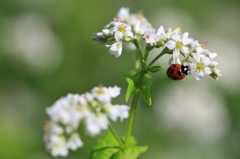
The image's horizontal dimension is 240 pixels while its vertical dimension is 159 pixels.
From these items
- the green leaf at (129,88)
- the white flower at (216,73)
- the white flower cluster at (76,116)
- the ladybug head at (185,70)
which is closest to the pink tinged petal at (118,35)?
the green leaf at (129,88)

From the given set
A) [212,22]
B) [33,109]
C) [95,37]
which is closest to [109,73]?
[33,109]

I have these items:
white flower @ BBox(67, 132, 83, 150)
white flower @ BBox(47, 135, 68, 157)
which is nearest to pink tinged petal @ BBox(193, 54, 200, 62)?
white flower @ BBox(67, 132, 83, 150)

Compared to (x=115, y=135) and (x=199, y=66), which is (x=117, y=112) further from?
(x=199, y=66)

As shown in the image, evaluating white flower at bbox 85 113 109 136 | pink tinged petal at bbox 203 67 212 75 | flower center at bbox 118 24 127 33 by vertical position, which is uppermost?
flower center at bbox 118 24 127 33

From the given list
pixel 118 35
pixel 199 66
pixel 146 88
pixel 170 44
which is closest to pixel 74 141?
pixel 146 88

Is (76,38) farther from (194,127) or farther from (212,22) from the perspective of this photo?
(212,22)

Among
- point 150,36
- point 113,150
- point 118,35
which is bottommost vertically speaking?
point 113,150

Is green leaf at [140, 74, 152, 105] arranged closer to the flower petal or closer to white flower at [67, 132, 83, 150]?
the flower petal

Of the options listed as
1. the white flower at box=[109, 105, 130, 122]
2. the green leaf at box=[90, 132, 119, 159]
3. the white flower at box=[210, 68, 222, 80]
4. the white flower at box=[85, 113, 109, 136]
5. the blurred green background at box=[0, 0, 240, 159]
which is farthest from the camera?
the blurred green background at box=[0, 0, 240, 159]
